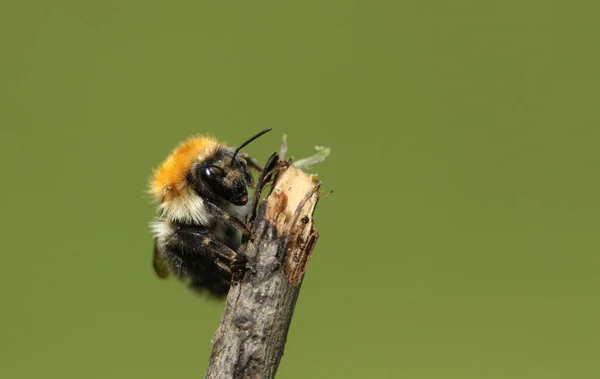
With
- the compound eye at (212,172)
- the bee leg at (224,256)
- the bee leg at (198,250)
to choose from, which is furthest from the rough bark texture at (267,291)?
the compound eye at (212,172)

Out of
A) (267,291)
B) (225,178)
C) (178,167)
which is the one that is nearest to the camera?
(267,291)

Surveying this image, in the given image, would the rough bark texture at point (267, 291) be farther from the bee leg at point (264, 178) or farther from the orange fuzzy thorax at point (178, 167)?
the orange fuzzy thorax at point (178, 167)

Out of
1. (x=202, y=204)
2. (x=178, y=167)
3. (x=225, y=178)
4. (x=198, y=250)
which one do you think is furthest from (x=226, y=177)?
(x=198, y=250)

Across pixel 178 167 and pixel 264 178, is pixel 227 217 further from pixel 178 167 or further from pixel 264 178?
pixel 178 167

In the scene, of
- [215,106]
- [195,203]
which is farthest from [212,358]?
[215,106]

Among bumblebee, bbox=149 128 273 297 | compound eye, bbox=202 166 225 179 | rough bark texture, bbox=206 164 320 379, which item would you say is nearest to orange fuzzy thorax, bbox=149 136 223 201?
bumblebee, bbox=149 128 273 297

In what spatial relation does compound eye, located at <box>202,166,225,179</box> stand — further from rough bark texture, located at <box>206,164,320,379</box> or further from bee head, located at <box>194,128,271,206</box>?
rough bark texture, located at <box>206,164,320,379</box>

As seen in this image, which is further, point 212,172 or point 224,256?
point 212,172
